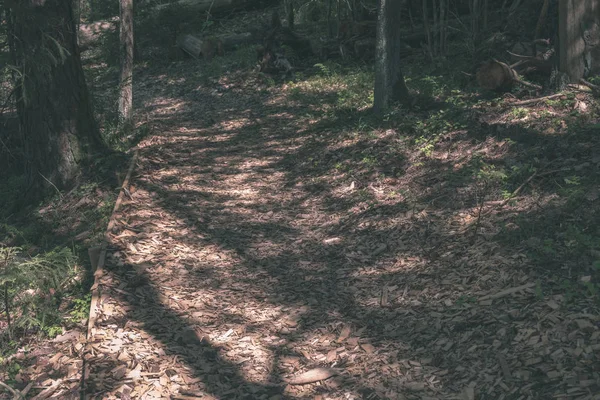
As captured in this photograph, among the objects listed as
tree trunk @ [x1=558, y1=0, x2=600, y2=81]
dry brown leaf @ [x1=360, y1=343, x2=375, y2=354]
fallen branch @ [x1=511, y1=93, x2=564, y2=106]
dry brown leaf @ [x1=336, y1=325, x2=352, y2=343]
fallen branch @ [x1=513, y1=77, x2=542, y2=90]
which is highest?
tree trunk @ [x1=558, y1=0, x2=600, y2=81]

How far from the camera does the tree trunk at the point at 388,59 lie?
385 inches

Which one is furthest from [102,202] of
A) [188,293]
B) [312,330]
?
[312,330]

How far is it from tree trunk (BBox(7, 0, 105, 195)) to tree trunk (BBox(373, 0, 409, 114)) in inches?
197

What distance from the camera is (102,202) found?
755cm

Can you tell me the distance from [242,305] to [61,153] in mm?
4058

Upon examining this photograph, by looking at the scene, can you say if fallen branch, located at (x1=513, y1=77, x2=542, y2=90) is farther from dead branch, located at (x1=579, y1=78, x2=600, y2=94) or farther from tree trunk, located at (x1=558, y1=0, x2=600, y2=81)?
dead branch, located at (x1=579, y1=78, x2=600, y2=94)

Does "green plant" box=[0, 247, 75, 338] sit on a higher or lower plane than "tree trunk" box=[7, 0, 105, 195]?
lower

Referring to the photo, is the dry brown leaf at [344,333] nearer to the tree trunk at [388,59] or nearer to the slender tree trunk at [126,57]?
the tree trunk at [388,59]

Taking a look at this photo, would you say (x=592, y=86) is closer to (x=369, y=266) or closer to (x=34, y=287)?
(x=369, y=266)

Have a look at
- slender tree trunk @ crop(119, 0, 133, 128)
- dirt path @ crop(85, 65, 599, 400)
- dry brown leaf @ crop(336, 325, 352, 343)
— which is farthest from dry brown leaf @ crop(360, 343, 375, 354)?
slender tree trunk @ crop(119, 0, 133, 128)

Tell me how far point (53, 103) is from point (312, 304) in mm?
4931

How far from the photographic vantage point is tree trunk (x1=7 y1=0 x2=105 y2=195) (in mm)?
7707

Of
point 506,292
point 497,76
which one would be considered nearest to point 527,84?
point 497,76

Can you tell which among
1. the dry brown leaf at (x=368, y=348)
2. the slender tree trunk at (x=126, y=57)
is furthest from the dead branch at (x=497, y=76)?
the slender tree trunk at (x=126, y=57)
